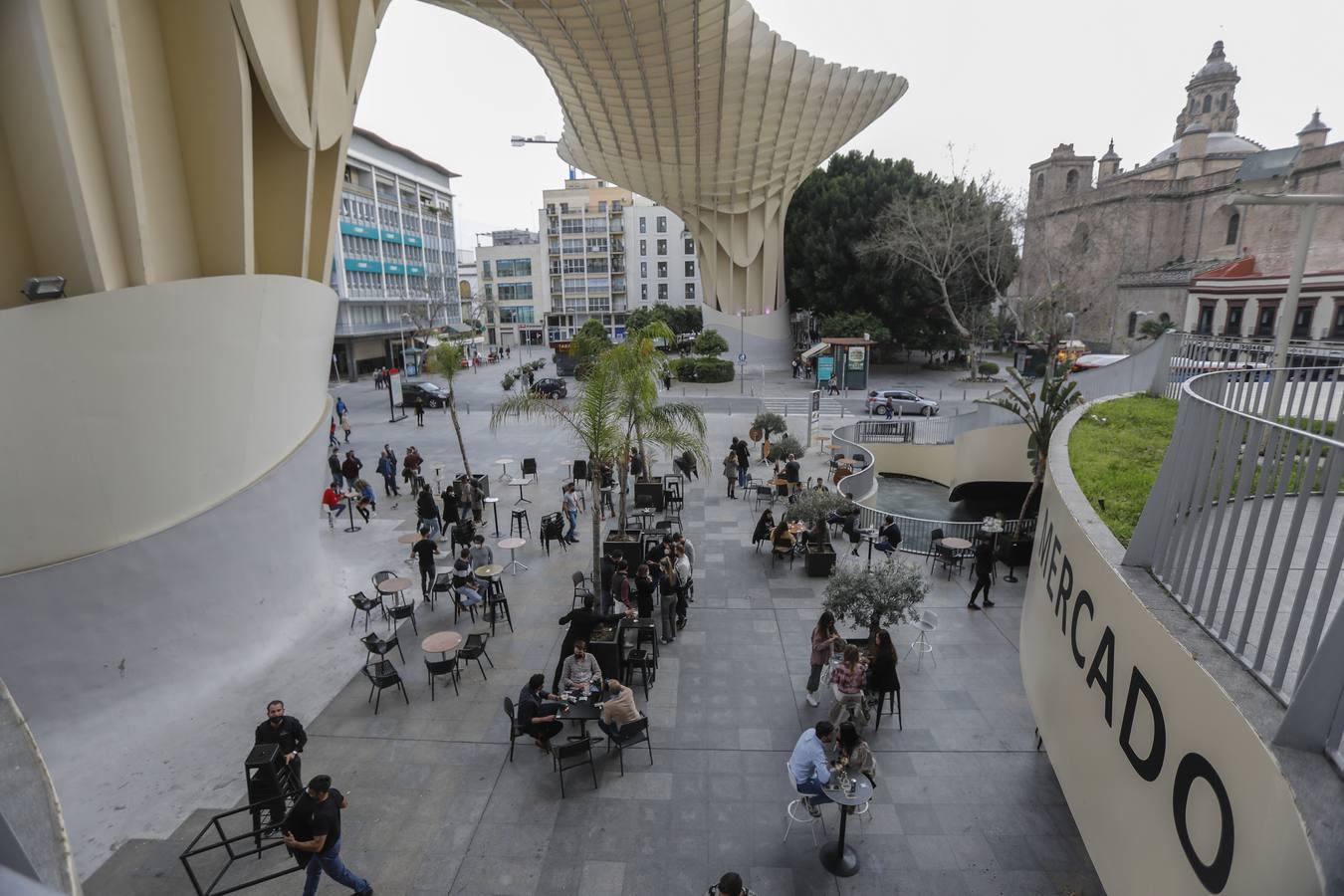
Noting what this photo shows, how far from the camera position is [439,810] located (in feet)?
23.5

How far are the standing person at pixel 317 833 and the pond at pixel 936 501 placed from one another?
637 inches

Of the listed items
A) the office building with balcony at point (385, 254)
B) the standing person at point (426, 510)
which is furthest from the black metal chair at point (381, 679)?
the office building with balcony at point (385, 254)

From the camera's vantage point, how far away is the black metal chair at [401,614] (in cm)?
1072

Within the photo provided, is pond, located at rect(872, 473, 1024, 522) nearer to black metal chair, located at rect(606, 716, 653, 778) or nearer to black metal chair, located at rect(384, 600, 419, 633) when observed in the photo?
black metal chair, located at rect(384, 600, 419, 633)

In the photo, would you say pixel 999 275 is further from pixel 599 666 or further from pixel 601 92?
pixel 599 666

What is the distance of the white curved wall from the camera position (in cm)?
784

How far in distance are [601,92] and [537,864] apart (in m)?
32.8

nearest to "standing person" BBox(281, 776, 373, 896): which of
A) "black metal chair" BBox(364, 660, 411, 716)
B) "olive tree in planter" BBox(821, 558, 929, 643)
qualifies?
"black metal chair" BBox(364, 660, 411, 716)

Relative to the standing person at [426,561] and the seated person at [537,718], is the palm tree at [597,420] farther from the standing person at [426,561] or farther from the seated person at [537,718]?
the seated person at [537,718]

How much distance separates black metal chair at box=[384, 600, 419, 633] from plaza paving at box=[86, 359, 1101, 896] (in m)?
0.27

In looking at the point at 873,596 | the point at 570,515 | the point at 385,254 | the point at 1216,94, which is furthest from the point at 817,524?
the point at 1216,94

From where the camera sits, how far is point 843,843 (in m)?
6.38

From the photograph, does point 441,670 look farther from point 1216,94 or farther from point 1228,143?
point 1216,94

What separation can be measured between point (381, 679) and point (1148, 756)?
8401 millimetres
